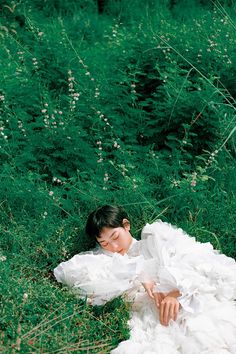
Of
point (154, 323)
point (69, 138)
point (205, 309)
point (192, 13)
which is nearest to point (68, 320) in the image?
point (154, 323)

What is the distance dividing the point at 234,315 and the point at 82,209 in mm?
1371

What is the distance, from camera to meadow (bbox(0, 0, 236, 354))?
11.2 ft

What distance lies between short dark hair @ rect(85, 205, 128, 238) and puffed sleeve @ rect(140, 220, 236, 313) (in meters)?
0.19

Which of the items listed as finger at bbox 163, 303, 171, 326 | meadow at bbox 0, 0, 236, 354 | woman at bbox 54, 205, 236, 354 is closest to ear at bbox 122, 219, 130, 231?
woman at bbox 54, 205, 236, 354

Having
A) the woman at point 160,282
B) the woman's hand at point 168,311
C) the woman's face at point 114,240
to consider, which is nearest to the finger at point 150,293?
the woman at point 160,282

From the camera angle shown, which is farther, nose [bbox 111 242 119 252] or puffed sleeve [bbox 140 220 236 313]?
nose [bbox 111 242 119 252]

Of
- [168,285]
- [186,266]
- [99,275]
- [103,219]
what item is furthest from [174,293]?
[103,219]

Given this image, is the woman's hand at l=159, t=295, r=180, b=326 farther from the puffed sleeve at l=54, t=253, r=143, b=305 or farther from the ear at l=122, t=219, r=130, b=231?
the ear at l=122, t=219, r=130, b=231

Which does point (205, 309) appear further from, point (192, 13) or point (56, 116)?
point (192, 13)

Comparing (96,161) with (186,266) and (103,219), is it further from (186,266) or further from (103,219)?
(186,266)

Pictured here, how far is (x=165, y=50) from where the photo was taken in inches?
211

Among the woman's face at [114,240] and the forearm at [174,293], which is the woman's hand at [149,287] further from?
the woman's face at [114,240]

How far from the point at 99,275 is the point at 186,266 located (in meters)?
0.51

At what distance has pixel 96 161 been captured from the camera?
4543 mm
